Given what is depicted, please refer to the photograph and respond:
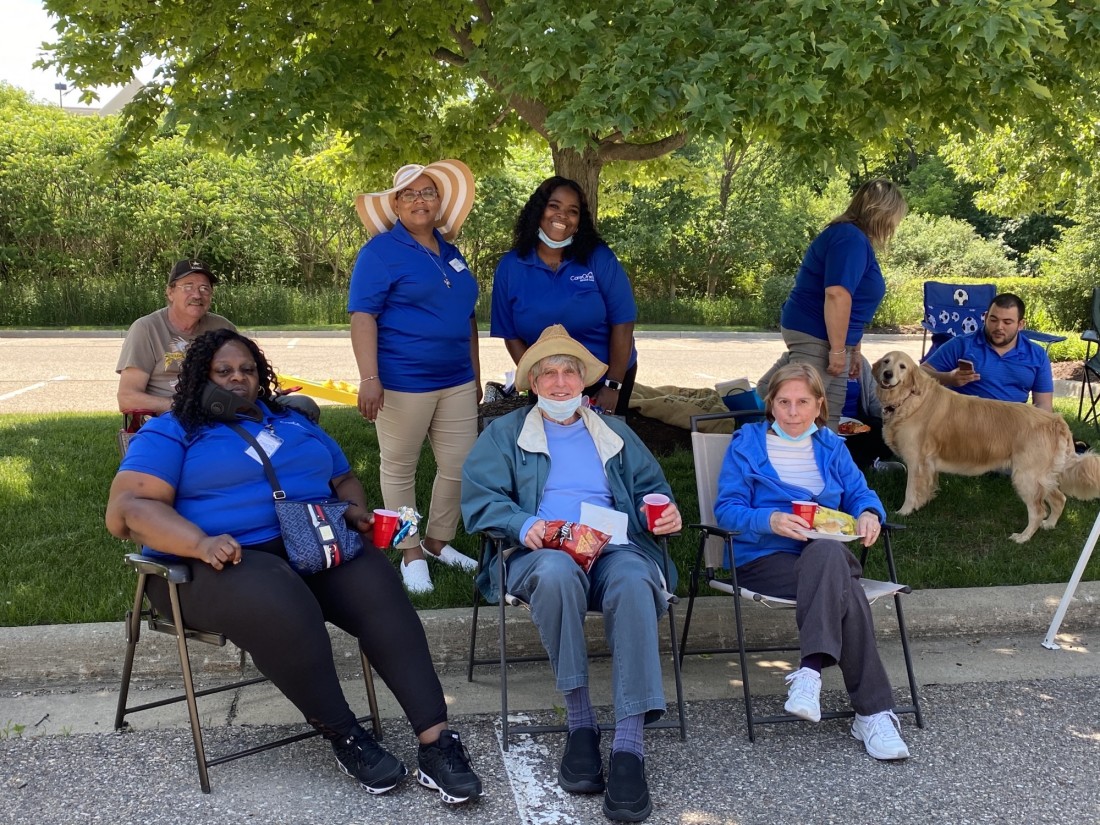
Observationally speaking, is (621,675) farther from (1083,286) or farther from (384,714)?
(1083,286)

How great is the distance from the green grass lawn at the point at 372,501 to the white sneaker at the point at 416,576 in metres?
0.06

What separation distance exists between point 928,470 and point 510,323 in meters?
2.65

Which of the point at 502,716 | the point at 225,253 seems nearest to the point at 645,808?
the point at 502,716

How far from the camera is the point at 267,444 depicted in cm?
338

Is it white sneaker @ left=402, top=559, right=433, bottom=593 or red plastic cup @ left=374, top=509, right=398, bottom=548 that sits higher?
red plastic cup @ left=374, top=509, right=398, bottom=548

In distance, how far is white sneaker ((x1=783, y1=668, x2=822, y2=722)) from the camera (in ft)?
10.6

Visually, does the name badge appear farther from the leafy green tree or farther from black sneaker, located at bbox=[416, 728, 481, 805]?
the leafy green tree

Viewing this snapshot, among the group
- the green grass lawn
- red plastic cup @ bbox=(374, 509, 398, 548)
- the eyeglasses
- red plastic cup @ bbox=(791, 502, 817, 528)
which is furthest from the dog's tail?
red plastic cup @ bbox=(374, 509, 398, 548)

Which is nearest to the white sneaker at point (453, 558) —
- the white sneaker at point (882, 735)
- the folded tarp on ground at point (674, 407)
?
the white sneaker at point (882, 735)

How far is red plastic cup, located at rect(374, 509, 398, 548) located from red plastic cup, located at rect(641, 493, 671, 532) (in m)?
0.90

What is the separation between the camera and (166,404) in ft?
14.2

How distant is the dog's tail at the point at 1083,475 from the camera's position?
209 inches

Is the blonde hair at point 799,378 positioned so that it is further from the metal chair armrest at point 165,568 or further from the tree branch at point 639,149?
the tree branch at point 639,149

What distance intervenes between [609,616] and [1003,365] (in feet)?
13.2
